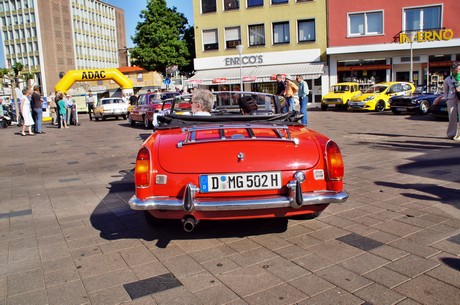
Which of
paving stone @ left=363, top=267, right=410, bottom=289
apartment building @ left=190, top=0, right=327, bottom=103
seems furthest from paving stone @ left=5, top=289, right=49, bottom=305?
apartment building @ left=190, top=0, right=327, bottom=103

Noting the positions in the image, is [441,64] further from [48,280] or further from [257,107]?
[48,280]

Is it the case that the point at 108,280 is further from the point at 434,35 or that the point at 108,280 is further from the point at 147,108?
the point at 434,35

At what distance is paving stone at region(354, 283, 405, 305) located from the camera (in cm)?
269

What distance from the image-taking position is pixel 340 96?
941 inches

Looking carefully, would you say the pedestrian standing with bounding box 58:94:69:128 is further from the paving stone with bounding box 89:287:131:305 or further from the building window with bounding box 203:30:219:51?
the paving stone with bounding box 89:287:131:305

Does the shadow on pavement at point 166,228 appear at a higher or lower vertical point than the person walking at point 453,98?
lower

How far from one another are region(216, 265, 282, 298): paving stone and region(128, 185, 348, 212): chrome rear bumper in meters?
0.50

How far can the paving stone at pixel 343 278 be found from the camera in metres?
2.91

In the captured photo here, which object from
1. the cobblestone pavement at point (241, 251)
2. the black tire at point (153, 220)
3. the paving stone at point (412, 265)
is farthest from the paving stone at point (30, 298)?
the paving stone at point (412, 265)

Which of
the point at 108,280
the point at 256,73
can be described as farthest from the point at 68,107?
the point at 108,280

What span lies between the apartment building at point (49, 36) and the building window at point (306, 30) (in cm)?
8333

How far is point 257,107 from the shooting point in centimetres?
550

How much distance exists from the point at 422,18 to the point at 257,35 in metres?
12.4

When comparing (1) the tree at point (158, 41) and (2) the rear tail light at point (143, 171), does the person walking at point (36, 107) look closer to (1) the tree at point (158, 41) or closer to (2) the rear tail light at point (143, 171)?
(2) the rear tail light at point (143, 171)
